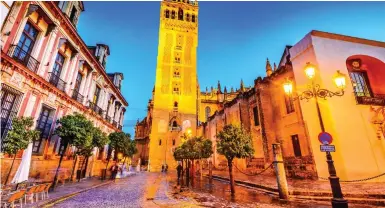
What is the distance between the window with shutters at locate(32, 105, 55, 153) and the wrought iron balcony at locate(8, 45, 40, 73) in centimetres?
282

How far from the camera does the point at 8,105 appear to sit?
972cm

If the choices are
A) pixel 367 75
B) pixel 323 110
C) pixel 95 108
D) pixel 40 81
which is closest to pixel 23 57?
pixel 40 81

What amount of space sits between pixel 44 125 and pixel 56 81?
3271 millimetres

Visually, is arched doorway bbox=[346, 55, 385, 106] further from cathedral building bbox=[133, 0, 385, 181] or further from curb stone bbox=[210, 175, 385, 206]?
curb stone bbox=[210, 175, 385, 206]

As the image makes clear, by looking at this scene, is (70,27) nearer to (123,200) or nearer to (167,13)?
(123,200)

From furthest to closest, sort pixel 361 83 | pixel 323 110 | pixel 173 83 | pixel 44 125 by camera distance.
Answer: pixel 173 83, pixel 361 83, pixel 44 125, pixel 323 110

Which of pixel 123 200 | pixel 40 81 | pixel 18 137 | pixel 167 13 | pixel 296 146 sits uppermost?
pixel 167 13

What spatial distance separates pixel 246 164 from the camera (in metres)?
20.2

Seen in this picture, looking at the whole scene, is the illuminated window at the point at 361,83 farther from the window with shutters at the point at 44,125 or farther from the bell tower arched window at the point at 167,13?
the bell tower arched window at the point at 167,13

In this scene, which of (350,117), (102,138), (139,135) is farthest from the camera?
(139,135)

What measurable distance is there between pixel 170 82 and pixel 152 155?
52.8 ft

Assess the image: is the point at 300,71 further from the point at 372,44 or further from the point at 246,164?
the point at 246,164

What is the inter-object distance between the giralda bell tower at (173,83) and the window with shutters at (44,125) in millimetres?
23212

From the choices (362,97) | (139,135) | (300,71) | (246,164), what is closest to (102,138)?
(246,164)
